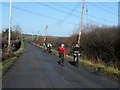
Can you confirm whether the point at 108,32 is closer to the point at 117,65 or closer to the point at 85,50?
the point at 117,65

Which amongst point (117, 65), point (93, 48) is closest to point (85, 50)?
point (93, 48)

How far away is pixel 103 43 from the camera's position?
30453mm

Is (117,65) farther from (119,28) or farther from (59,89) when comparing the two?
(59,89)

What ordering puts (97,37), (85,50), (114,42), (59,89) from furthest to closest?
(85,50)
(97,37)
(114,42)
(59,89)

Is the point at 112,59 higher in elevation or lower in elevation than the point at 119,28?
lower

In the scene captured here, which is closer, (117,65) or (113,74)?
(113,74)

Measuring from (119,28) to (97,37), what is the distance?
21.7 feet

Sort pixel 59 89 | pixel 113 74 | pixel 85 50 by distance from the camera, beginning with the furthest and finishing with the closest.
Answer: pixel 85 50
pixel 113 74
pixel 59 89

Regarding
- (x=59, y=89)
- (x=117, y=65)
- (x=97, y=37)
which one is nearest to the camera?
(x=59, y=89)

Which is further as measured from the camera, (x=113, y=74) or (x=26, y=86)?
(x=113, y=74)

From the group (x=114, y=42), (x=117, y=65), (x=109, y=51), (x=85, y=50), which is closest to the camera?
(x=117, y=65)

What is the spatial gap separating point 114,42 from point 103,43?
3581mm

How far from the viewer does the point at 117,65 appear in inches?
986

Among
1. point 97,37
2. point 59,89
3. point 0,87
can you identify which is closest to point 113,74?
point 59,89
